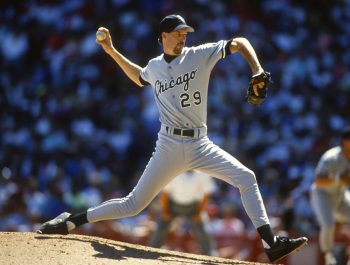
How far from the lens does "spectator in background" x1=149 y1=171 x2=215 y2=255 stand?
11094mm

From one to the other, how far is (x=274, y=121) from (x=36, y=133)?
419cm

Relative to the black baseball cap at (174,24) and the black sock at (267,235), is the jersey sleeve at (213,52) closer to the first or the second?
the black baseball cap at (174,24)

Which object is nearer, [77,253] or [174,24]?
[77,253]

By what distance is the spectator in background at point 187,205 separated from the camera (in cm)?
1109

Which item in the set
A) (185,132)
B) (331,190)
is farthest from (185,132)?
(331,190)

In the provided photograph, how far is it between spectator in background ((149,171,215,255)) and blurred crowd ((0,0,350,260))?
6.98 ft

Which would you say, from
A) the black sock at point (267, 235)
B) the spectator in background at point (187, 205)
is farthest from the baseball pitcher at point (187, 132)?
the spectator in background at point (187, 205)

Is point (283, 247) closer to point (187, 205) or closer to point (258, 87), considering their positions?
point (258, 87)

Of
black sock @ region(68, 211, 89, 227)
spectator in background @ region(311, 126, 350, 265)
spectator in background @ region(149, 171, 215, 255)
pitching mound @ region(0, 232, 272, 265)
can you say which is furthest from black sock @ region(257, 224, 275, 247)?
spectator in background @ region(149, 171, 215, 255)

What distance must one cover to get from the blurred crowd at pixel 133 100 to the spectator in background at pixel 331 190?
10.4 feet

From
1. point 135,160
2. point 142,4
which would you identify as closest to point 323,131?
point 135,160

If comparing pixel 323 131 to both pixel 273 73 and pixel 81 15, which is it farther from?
pixel 81 15

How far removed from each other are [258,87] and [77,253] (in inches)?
72.6

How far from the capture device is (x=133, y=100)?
15.8m
